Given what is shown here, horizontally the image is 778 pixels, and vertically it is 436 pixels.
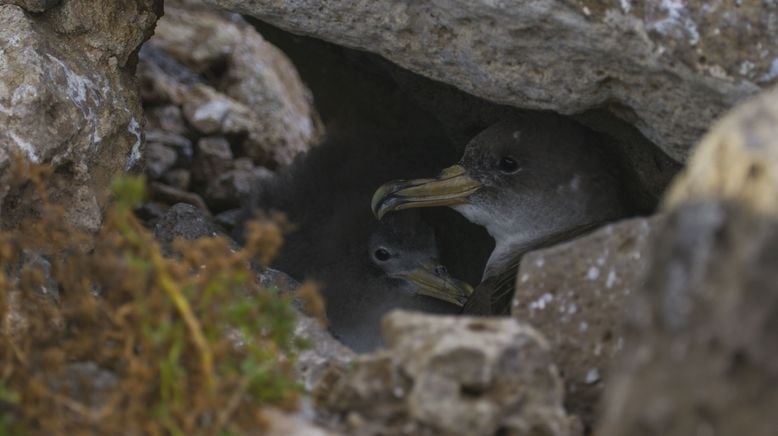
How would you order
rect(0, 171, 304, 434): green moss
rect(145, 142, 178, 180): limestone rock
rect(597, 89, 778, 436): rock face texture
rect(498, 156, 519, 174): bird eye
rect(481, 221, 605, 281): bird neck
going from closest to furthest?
rect(597, 89, 778, 436): rock face texture, rect(0, 171, 304, 434): green moss, rect(481, 221, 605, 281): bird neck, rect(498, 156, 519, 174): bird eye, rect(145, 142, 178, 180): limestone rock

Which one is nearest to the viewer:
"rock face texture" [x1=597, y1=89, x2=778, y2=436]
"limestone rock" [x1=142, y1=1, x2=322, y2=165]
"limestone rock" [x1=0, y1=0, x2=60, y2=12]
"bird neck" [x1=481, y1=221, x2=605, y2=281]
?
"rock face texture" [x1=597, y1=89, x2=778, y2=436]

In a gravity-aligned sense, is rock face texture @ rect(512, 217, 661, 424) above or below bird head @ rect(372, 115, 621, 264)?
above

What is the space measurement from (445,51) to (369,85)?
6.34 feet

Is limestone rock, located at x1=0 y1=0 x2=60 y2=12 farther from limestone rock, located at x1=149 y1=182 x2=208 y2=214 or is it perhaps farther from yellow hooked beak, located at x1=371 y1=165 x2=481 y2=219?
limestone rock, located at x1=149 y1=182 x2=208 y2=214

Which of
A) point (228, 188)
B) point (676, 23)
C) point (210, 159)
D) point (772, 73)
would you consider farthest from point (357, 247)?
point (772, 73)

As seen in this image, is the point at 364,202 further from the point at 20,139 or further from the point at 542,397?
the point at 542,397

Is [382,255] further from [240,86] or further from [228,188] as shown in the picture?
[240,86]

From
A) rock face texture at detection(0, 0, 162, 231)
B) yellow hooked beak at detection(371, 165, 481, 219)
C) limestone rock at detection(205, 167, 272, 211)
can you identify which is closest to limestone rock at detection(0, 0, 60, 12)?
rock face texture at detection(0, 0, 162, 231)

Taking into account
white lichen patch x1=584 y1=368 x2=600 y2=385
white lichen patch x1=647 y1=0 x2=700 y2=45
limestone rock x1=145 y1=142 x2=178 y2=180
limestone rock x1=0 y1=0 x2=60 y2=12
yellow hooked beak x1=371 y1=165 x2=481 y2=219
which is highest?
white lichen patch x1=647 y1=0 x2=700 y2=45

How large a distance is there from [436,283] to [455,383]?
2.57m

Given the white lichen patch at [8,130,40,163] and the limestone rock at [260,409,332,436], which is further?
the white lichen patch at [8,130,40,163]

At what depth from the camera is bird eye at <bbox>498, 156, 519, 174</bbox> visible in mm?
4957

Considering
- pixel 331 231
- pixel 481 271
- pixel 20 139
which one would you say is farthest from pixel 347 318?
pixel 20 139

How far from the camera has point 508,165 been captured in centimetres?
497
